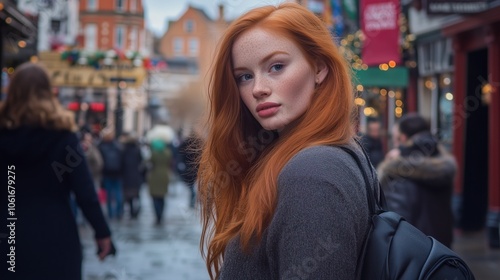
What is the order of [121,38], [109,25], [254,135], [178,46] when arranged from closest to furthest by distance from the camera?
[254,135] < [121,38] < [109,25] < [178,46]

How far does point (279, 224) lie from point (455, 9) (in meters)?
10.2

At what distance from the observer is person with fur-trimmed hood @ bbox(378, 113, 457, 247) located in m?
5.79

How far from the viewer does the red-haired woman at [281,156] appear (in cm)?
170

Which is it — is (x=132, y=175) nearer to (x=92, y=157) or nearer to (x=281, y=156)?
(x=92, y=157)

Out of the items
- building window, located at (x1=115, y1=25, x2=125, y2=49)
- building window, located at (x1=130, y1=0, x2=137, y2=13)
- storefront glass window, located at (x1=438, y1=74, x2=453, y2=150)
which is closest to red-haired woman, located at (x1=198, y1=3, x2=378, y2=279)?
storefront glass window, located at (x1=438, y1=74, x2=453, y2=150)

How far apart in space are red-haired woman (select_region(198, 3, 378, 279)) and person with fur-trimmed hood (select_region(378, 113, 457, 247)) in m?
3.67

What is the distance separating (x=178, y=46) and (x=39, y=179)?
2774 inches

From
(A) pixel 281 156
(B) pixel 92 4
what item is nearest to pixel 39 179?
(A) pixel 281 156

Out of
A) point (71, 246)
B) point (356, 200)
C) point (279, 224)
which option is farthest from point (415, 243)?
point (71, 246)

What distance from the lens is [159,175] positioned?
15.3m

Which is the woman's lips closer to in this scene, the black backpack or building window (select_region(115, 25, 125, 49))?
the black backpack

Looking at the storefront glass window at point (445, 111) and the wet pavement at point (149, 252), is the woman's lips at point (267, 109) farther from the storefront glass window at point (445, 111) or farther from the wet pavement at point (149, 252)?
the storefront glass window at point (445, 111)

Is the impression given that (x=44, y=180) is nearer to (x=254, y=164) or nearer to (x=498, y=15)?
(x=254, y=164)

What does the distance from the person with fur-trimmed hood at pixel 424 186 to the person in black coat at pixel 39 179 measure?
104 inches
